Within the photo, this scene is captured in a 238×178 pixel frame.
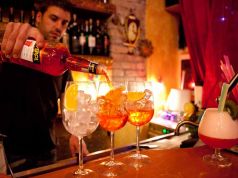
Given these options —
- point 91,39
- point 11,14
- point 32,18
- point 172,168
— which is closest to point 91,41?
point 91,39

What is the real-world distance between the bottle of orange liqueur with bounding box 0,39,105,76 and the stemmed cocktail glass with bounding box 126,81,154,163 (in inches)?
5.1

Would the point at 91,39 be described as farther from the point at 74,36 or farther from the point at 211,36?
the point at 211,36

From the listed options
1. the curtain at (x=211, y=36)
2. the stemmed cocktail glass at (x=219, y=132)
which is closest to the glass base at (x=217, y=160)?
the stemmed cocktail glass at (x=219, y=132)

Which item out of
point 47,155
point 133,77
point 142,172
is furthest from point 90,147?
point 142,172

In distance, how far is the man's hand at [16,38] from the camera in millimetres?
725

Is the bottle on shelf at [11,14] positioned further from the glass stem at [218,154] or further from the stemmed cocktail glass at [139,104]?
the glass stem at [218,154]

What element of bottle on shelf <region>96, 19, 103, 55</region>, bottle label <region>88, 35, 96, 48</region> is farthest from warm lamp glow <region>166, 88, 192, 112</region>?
bottle label <region>88, 35, 96, 48</region>

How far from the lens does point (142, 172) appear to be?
2.12 feet

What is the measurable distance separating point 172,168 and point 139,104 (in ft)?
0.78

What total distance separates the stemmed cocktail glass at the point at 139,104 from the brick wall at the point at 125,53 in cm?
203

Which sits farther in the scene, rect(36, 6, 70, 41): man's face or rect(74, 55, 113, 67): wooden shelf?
rect(74, 55, 113, 67): wooden shelf

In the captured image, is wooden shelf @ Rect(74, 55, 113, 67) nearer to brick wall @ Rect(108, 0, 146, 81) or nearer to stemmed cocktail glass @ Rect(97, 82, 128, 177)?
brick wall @ Rect(108, 0, 146, 81)

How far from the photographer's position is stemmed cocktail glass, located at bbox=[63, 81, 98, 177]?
26.1 inches

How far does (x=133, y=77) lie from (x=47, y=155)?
1923mm
